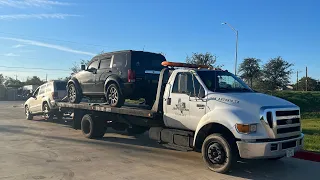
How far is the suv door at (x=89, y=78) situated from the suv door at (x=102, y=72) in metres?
0.25

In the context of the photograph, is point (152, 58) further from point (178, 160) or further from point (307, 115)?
point (307, 115)

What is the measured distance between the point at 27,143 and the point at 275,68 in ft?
130

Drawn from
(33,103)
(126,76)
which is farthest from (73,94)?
(33,103)

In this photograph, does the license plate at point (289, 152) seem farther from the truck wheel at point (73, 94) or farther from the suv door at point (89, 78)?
the truck wheel at point (73, 94)

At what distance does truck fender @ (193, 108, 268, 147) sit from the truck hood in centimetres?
14

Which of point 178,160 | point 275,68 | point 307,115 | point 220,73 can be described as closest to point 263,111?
point 220,73

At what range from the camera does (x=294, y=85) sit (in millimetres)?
75688

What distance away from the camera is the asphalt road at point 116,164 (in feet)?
22.6

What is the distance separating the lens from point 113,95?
1060 centimetres

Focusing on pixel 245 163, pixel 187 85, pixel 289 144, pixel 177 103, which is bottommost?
pixel 245 163

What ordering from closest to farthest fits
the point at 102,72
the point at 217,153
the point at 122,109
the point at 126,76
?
the point at 217,153 → the point at 122,109 → the point at 126,76 → the point at 102,72

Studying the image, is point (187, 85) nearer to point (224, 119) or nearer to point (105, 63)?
point (224, 119)

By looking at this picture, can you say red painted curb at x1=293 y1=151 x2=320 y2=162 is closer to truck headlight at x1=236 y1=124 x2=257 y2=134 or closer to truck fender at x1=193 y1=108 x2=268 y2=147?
truck fender at x1=193 y1=108 x2=268 y2=147

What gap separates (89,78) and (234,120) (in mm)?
6681
